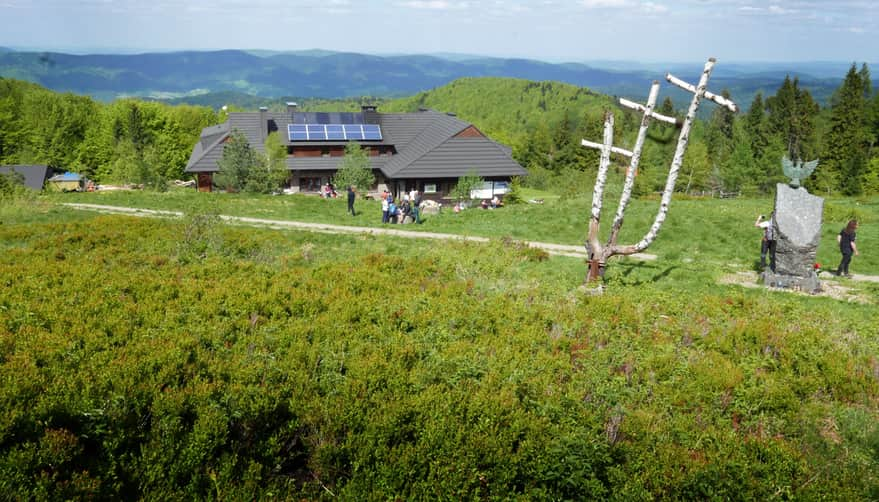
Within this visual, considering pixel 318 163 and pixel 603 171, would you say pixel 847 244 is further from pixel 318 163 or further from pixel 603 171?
pixel 318 163

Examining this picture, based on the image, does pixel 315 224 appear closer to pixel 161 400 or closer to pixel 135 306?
pixel 135 306

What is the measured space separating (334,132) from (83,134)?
173ft

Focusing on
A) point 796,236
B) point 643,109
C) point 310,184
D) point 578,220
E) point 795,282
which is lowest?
point 795,282

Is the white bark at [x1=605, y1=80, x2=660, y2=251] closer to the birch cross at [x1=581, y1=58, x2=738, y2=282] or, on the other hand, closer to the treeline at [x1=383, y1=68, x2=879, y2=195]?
the birch cross at [x1=581, y1=58, x2=738, y2=282]

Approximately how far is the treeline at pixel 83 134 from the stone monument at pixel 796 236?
7436cm

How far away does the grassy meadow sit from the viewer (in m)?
5.16

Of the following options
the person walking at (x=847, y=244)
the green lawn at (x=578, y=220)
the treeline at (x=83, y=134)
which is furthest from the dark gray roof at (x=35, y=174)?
the person walking at (x=847, y=244)

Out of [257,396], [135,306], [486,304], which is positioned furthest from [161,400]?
[486,304]

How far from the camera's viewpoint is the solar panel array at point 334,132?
174 feet

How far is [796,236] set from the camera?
15.1 meters

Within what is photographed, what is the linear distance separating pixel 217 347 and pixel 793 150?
316 feet

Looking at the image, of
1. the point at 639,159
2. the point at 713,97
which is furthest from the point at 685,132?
the point at 639,159

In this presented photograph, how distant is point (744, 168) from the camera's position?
246 feet

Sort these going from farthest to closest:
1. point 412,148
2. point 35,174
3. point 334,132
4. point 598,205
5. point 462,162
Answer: point 35,174
point 334,132
point 412,148
point 462,162
point 598,205
